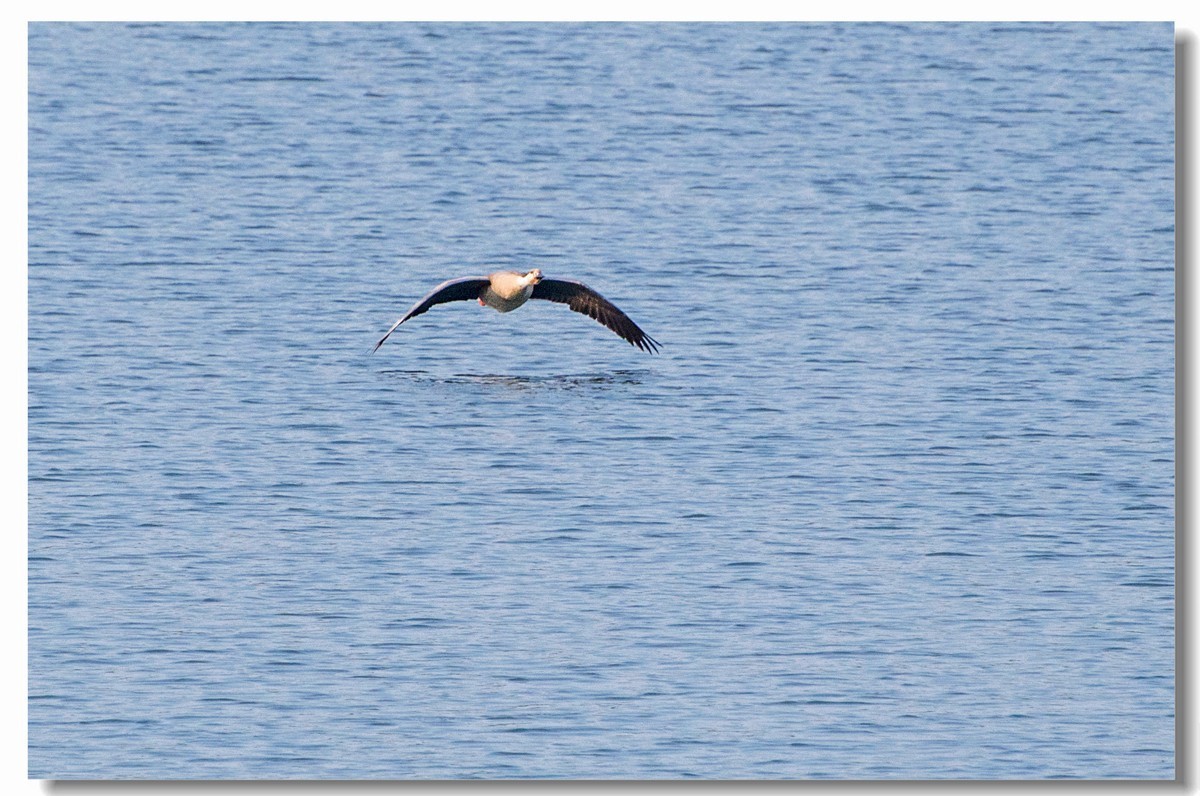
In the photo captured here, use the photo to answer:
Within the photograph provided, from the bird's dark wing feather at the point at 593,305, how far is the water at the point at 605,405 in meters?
0.10

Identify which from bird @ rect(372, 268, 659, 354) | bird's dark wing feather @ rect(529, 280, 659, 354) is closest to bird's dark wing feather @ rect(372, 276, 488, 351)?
bird @ rect(372, 268, 659, 354)

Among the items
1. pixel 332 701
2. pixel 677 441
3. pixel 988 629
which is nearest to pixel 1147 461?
pixel 988 629

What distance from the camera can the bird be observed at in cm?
1303

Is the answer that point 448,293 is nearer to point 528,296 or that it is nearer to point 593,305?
point 528,296

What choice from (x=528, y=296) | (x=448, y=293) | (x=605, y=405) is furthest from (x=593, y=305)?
(x=448, y=293)

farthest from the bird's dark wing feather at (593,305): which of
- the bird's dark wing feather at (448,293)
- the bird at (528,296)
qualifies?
the bird's dark wing feather at (448,293)

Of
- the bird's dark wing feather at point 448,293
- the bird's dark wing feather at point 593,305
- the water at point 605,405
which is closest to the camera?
the water at point 605,405

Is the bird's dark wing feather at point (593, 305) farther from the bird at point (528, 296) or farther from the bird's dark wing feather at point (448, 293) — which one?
the bird's dark wing feather at point (448, 293)

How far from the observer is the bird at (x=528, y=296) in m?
13.0

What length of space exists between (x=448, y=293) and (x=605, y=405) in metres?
1.12

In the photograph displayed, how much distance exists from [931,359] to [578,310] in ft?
7.43

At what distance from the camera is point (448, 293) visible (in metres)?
13.1

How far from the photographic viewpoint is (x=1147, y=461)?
11.5 m
